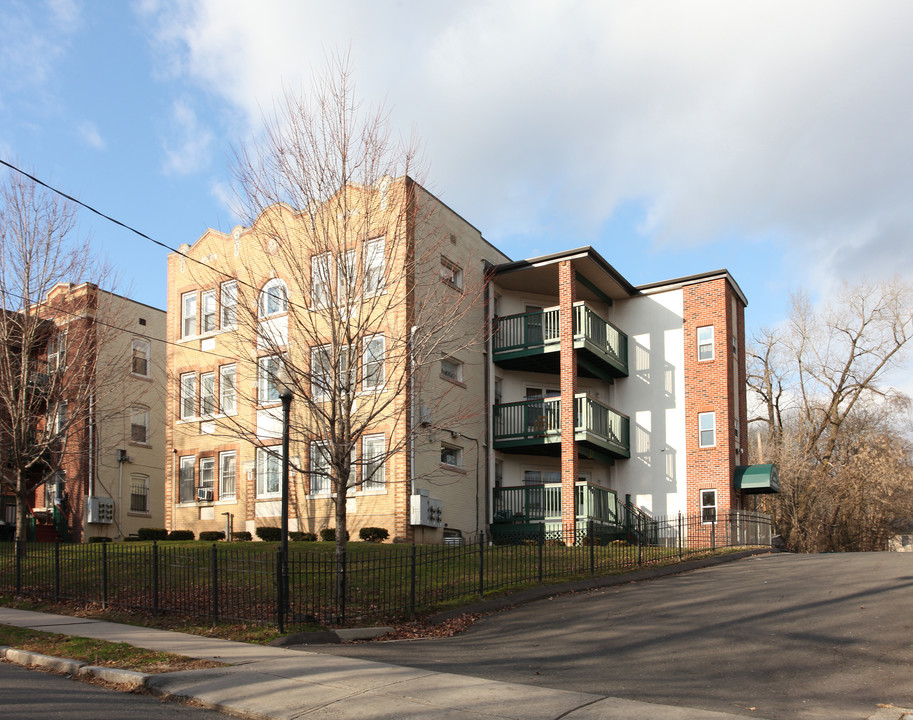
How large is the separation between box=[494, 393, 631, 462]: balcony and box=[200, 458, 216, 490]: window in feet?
31.1

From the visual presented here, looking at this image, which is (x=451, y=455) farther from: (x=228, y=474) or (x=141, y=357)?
(x=141, y=357)

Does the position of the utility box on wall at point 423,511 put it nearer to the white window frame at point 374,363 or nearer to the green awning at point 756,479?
the white window frame at point 374,363

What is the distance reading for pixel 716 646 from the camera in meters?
11.3

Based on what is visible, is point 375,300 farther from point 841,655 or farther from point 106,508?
point 106,508

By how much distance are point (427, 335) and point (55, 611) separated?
8.61 meters

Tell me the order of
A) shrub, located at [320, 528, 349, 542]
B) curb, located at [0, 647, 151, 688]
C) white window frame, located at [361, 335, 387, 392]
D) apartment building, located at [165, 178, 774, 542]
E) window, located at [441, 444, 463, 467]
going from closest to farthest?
curb, located at [0, 647, 151, 688]
white window frame, located at [361, 335, 387, 392]
shrub, located at [320, 528, 349, 542]
apartment building, located at [165, 178, 774, 542]
window, located at [441, 444, 463, 467]

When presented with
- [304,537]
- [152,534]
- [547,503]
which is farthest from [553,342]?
[152,534]

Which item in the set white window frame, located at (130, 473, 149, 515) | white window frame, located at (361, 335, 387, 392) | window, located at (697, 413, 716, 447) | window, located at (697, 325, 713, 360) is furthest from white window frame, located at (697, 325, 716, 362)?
white window frame, located at (130, 473, 149, 515)

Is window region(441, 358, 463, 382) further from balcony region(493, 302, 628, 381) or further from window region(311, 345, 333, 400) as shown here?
window region(311, 345, 333, 400)

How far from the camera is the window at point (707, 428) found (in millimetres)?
28094

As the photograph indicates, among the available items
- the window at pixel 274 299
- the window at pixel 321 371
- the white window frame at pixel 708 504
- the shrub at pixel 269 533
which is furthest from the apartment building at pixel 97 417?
the white window frame at pixel 708 504

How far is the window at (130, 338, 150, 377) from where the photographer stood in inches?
1324

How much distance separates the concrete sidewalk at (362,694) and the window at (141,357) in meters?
24.3

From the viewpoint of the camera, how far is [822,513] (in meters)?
39.1
